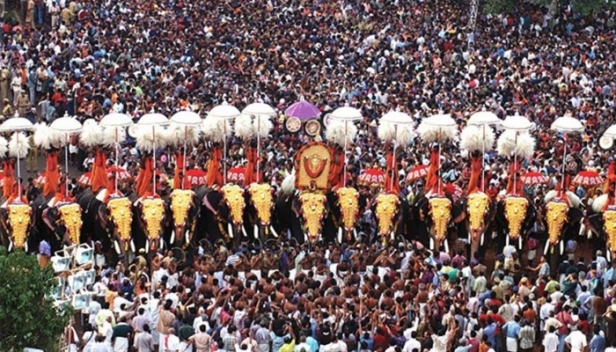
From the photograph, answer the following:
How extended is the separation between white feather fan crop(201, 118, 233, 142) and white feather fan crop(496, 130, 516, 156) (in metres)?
4.82

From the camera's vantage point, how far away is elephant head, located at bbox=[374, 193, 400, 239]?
105ft

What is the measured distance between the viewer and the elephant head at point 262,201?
3212 cm

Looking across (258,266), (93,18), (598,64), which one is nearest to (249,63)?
(93,18)

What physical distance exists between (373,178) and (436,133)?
1.38m

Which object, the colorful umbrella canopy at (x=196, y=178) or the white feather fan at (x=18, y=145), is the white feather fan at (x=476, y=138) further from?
Answer: the white feather fan at (x=18, y=145)

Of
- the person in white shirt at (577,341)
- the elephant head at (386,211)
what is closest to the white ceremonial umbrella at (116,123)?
the elephant head at (386,211)

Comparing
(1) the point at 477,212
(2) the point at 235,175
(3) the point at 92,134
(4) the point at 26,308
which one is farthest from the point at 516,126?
(4) the point at 26,308

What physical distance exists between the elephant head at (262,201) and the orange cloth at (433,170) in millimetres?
2790

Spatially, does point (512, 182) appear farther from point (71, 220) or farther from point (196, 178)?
point (71, 220)

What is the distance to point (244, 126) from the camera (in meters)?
32.9

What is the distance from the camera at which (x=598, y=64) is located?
45.4m

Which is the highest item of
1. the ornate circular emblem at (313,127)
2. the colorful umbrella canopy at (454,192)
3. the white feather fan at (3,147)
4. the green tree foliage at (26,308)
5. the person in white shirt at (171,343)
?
the ornate circular emblem at (313,127)

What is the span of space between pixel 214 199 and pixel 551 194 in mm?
5867

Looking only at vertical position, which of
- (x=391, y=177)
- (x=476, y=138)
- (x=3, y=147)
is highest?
(x=476, y=138)
